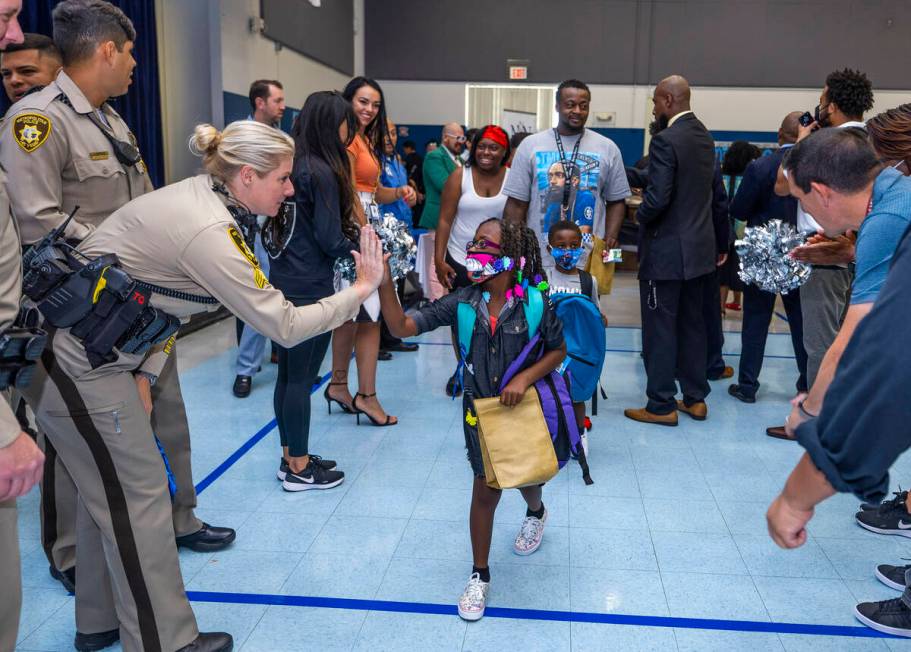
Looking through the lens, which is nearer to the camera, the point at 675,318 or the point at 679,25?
the point at 675,318

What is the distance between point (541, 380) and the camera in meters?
2.48

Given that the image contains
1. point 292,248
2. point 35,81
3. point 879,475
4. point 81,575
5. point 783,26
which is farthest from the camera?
point 783,26

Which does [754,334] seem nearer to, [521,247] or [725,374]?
[725,374]

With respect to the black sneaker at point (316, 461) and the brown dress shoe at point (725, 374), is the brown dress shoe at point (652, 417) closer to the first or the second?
the brown dress shoe at point (725, 374)

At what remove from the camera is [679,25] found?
12.2 metres

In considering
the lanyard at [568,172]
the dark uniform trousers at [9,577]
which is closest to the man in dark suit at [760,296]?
the lanyard at [568,172]

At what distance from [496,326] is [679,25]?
455 inches

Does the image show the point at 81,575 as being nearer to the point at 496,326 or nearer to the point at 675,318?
the point at 496,326

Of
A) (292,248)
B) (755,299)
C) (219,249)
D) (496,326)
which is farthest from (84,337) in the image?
(755,299)

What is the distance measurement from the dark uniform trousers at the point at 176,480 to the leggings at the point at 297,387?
1.82 feet

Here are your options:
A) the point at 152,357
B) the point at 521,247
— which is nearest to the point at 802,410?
the point at 521,247

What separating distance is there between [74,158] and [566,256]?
2.08 meters

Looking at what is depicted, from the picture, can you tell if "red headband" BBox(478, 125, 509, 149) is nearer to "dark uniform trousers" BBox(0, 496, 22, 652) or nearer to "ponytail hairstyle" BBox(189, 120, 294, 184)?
"ponytail hairstyle" BBox(189, 120, 294, 184)

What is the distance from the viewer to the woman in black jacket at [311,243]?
311 cm
